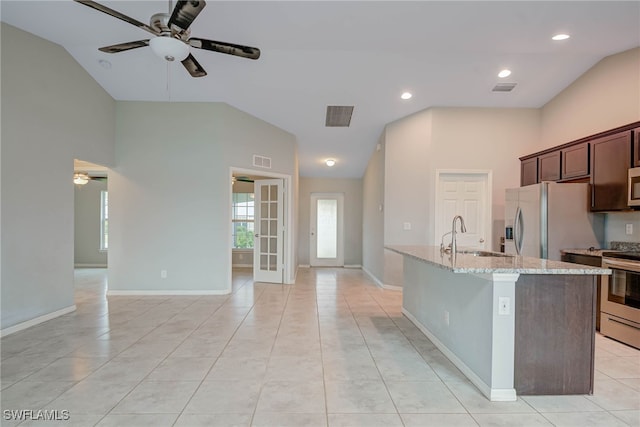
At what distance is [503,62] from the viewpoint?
160 inches

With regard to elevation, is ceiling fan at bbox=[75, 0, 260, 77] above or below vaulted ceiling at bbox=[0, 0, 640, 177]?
below

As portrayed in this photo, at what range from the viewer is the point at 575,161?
3.98 meters

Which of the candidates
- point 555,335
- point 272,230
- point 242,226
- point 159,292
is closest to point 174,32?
point 555,335

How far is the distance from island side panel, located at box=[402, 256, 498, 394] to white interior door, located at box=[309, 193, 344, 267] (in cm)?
478

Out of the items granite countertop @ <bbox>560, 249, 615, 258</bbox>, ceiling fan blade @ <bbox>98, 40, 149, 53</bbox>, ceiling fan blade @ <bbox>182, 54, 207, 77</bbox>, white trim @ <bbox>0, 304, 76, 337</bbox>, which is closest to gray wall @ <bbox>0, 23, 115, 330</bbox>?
→ white trim @ <bbox>0, 304, 76, 337</bbox>

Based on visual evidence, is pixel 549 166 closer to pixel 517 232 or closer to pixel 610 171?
pixel 610 171

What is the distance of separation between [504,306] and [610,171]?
8.82ft

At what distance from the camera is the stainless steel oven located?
301 cm

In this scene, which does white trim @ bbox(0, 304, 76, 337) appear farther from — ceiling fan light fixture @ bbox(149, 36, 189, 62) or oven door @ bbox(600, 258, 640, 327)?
oven door @ bbox(600, 258, 640, 327)

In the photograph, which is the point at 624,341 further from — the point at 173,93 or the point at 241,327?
the point at 173,93

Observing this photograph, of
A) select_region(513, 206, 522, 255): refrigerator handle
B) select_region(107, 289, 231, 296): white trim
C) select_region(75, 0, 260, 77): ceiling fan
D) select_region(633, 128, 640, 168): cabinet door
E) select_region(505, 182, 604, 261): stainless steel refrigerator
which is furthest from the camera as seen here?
select_region(107, 289, 231, 296): white trim

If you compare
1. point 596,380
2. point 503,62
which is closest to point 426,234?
point 503,62

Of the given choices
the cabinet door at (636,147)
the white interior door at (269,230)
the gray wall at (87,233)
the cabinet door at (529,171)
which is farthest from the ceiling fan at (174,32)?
the gray wall at (87,233)

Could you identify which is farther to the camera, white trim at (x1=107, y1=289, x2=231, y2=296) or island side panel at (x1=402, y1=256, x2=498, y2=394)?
white trim at (x1=107, y1=289, x2=231, y2=296)
